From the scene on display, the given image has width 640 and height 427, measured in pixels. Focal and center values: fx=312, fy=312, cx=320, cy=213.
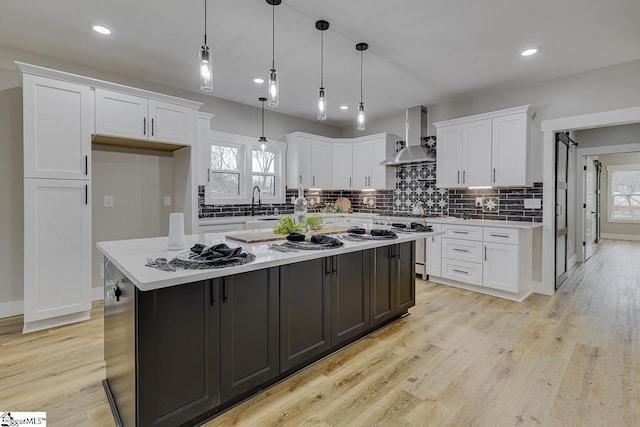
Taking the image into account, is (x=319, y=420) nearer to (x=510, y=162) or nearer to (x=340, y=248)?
(x=340, y=248)

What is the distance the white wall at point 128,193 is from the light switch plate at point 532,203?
4.77 metres

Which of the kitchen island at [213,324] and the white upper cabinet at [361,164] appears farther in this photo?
the white upper cabinet at [361,164]

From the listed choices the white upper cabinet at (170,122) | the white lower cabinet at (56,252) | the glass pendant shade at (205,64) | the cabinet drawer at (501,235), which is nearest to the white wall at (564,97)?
the cabinet drawer at (501,235)

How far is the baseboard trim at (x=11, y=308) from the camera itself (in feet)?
10.4

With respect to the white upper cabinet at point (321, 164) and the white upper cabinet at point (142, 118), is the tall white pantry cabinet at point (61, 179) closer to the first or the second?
the white upper cabinet at point (142, 118)

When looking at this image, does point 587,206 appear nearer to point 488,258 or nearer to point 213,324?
point 488,258

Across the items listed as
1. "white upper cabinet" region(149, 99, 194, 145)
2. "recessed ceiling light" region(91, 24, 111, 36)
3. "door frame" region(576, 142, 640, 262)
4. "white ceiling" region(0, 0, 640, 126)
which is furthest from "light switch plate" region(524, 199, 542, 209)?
"recessed ceiling light" region(91, 24, 111, 36)

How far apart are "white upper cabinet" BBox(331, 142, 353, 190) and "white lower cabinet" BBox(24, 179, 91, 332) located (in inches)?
158

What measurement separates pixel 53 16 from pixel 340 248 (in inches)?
121

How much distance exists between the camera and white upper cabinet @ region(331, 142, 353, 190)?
6000 mm

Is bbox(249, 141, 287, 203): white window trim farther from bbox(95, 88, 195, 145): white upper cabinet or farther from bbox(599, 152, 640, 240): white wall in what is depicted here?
bbox(599, 152, 640, 240): white wall

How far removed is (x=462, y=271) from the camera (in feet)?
13.9

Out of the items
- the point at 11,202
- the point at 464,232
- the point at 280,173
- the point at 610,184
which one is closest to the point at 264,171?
the point at 280,173

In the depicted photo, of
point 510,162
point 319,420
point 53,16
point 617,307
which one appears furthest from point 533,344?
point 53,16
